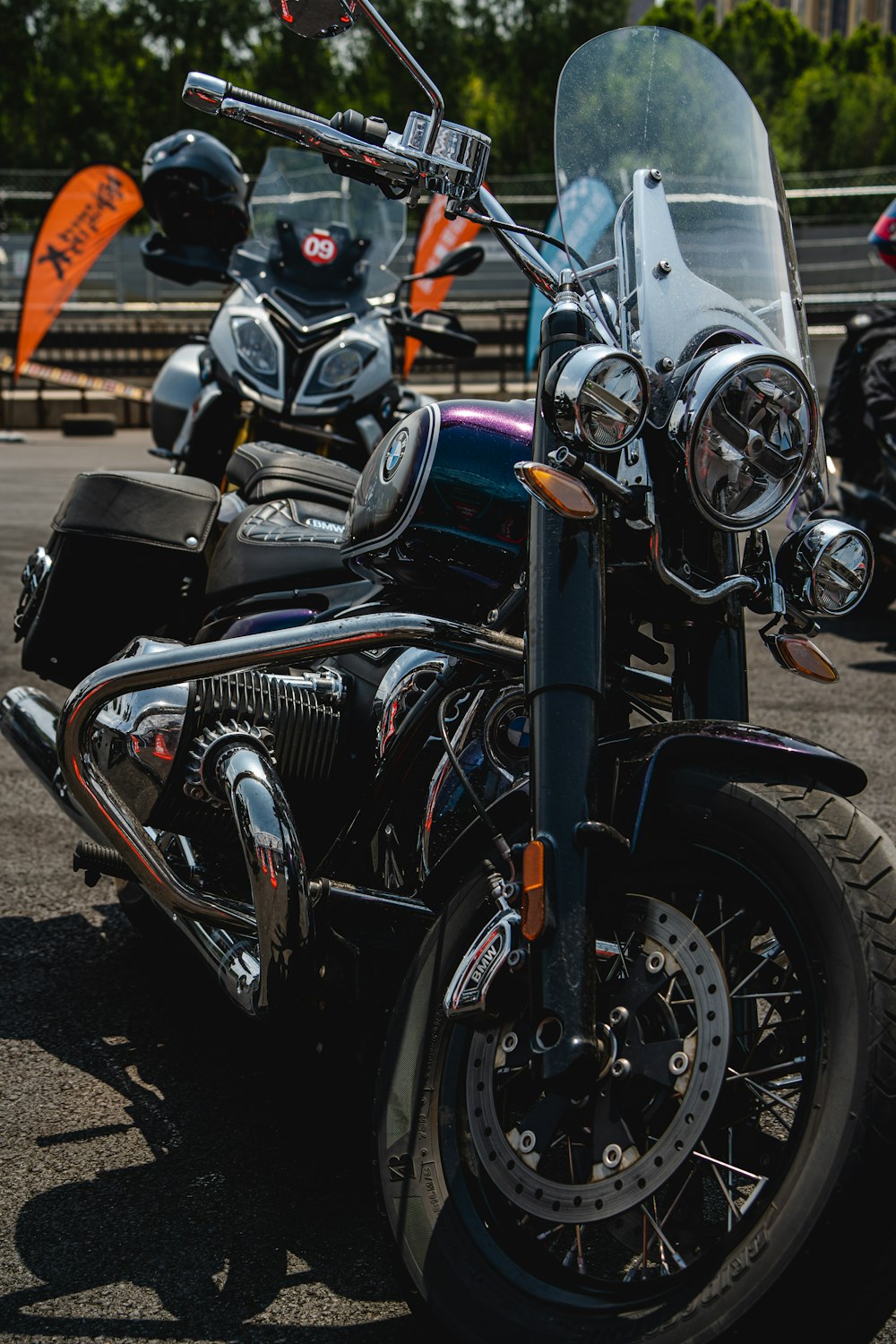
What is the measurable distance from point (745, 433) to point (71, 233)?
1442 centimetres

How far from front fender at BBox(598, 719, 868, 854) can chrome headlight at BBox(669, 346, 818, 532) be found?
1.02 ft

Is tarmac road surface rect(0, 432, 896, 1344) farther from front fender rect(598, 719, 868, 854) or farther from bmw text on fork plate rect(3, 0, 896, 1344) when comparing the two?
front fender rect(598, 719, 868, 854)

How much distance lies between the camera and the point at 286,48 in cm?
6081

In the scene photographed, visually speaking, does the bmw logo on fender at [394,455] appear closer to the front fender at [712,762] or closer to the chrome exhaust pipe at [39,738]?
the front fender at [712,762]

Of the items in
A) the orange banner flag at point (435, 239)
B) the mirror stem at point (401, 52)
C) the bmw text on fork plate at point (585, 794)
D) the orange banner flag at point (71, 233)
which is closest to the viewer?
the bmw text on fork plate at point (585, 794)

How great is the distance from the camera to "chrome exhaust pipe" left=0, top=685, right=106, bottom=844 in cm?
331

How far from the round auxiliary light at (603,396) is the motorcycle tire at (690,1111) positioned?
479mm

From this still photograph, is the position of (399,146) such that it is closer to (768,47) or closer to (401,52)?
(401,52)

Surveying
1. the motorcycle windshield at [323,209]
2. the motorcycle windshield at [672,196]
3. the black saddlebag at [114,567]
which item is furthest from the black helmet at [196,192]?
the motorcycle windshield at [672,196]

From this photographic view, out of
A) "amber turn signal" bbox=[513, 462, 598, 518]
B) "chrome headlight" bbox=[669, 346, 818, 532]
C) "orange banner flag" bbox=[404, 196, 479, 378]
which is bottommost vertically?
"amber turn signal" bbox=[513, 462, 598, 518]

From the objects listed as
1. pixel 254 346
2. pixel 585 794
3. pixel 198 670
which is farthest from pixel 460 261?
pixel 585 794

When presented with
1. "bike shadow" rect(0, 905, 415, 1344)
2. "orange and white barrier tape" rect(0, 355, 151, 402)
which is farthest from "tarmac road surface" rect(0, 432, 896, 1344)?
"orange and white barrier tape" rect(0, 355, 151, 402)

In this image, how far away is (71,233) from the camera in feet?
50.0

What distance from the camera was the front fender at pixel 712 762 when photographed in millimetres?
1957
